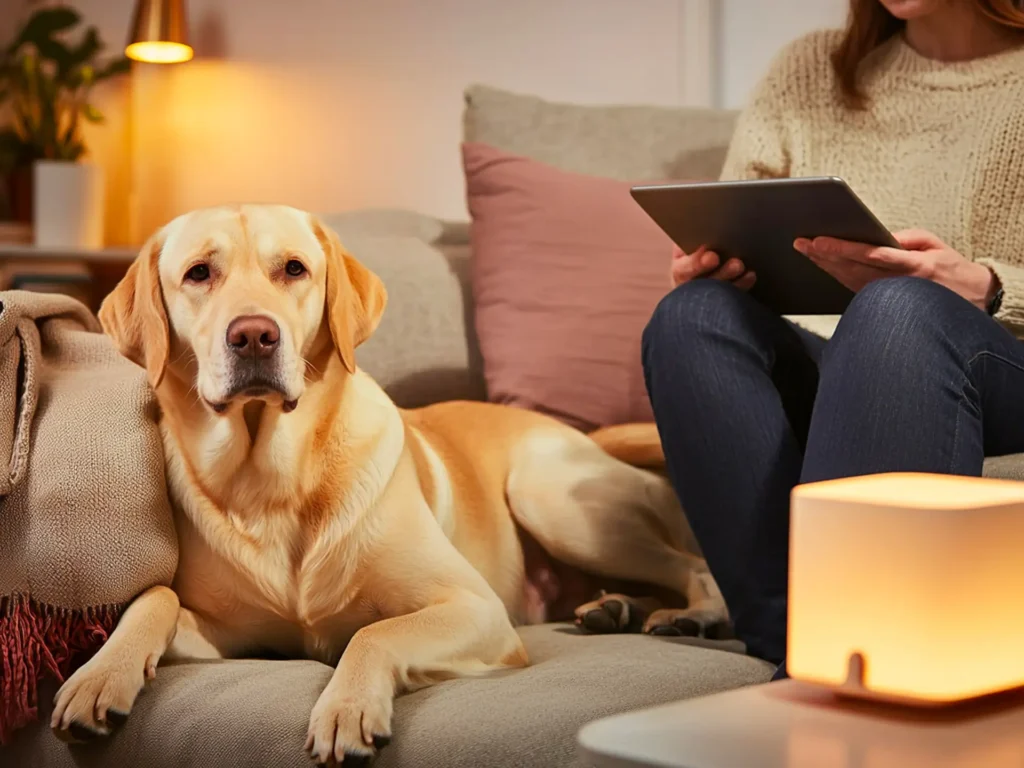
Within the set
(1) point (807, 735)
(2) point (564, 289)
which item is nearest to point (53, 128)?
(2) point (564, 289)

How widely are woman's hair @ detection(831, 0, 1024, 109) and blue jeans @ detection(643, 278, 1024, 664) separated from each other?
1.49ft

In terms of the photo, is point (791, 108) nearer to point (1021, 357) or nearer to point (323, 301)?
point (1021, 357)

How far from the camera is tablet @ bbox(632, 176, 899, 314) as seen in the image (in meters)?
1.26

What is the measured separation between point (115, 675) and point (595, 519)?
75 cm

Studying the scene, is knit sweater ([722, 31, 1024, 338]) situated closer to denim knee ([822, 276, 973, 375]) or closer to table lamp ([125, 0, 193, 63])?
denim knee ([822, 276, 973, 375])

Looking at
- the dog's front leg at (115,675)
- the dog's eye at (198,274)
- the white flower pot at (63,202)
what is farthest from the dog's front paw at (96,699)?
the white flower pot at (63,202)

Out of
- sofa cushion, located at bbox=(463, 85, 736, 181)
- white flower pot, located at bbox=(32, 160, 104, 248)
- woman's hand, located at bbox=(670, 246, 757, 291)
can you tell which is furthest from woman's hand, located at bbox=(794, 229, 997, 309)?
white flower pot, located at bbox=(32, 160, 104, 248)

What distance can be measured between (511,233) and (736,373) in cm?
69

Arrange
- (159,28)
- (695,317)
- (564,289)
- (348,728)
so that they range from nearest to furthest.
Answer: (348,728)
(695,317)
(564,289)
(159,28)

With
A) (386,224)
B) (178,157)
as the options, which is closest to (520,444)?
(386,224)

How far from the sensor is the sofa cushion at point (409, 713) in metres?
1.08

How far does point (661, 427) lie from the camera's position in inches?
58.0

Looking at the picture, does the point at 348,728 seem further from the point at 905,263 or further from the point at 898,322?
the point at 905,263

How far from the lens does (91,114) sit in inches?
138
